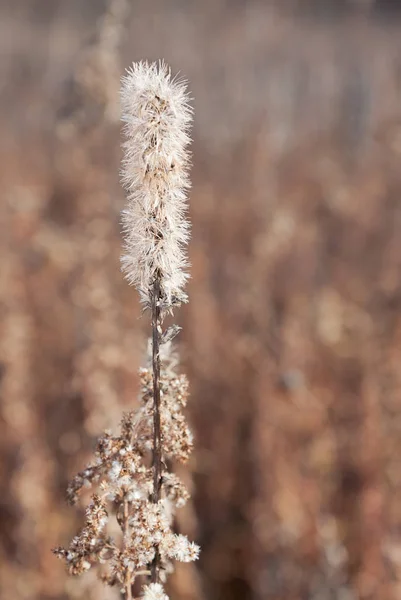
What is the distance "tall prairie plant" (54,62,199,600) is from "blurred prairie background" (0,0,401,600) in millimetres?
1547

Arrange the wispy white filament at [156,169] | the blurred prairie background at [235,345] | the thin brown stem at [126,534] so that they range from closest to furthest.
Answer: the wispy white filament at [156,169] < the thin brown stem at [126,534] < the blurred prairie background at [235,345]

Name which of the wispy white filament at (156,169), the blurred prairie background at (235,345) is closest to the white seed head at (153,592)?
the wispy white filament at (156,169)

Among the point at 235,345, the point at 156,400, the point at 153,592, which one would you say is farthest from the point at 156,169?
the point at 235,345

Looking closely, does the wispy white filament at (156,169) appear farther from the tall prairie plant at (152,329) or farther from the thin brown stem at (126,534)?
the thin brown stem at (126,534)

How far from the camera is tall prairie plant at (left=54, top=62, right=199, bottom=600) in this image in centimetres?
106

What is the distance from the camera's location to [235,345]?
4551 mm

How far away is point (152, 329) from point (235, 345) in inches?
136

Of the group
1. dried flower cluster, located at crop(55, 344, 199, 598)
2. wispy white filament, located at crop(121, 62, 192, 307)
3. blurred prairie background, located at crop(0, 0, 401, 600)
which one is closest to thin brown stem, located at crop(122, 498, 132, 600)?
dried flower cluster, located at crop(55, 344, 199, 598)

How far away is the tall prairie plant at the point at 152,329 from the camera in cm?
106

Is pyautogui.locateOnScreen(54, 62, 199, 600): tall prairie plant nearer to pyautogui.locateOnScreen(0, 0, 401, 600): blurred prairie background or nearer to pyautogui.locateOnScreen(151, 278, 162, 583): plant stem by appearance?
pyautogui.locateOnScreen(151, 278, 162, 583): plant stem

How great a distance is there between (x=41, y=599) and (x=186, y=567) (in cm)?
81

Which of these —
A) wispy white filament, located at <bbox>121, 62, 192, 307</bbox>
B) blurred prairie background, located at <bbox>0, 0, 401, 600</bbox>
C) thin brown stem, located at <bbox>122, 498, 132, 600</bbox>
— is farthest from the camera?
blurred prairie background, located at <bbox>0, 0, 401, 600</bbox>

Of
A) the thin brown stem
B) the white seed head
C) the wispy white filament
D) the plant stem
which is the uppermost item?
the wispy white filament

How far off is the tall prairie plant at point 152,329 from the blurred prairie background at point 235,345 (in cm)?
155
